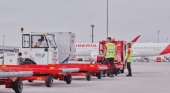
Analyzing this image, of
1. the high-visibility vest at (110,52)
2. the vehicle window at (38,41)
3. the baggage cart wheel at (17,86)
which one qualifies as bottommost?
the baggage cart wheel at (17,86)

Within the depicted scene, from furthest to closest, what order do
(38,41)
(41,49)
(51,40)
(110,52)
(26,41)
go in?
(110,52), (51,40), (26,41), (38,41), (41,49)

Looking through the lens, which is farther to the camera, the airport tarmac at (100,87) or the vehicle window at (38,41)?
the vehicle window at (38,41)

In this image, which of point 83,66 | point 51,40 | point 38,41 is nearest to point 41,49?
point 38,41

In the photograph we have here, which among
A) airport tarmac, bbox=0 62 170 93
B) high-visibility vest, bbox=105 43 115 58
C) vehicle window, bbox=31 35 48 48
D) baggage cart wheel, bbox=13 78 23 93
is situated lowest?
airport tarmac, bbox=0 62 170 93

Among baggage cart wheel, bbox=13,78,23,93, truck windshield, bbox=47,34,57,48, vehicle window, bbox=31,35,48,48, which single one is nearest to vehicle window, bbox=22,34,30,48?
vehicle window, bbox=31,35,48,48

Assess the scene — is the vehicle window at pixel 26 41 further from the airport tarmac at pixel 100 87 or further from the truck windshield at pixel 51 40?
the airport tarmac at pixel 100 87

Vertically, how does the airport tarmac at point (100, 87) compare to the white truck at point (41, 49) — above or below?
below

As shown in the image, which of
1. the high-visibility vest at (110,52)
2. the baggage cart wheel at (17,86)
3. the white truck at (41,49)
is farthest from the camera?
the high-visibility vest at (110,52)

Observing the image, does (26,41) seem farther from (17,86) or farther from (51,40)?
(17,86)

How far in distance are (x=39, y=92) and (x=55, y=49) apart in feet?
26.2

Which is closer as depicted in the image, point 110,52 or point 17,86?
point 17,86

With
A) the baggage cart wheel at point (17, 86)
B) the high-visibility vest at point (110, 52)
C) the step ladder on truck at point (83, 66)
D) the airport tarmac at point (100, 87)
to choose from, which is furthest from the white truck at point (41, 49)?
the baggage cart wheel at point (17, 86)

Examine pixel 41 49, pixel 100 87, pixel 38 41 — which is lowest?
pixel 100 87

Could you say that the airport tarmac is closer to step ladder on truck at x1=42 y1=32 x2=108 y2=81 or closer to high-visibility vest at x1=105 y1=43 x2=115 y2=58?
step ladder on truck at x1=42 y1=32 x2=108 y2=81
